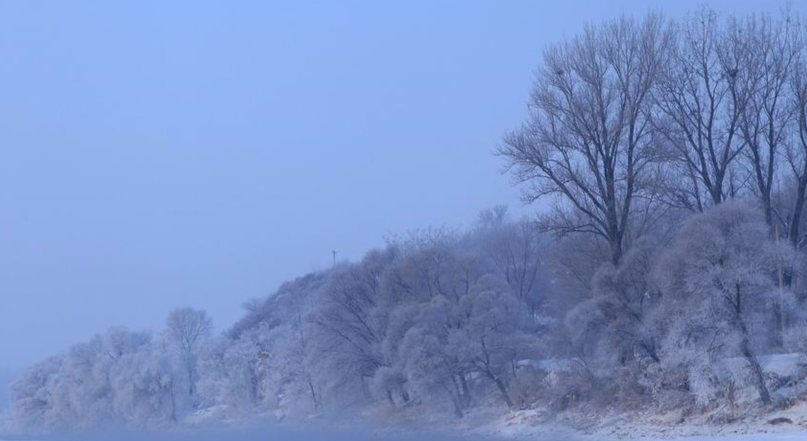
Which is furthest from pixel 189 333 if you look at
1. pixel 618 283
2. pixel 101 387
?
pixel 618 283

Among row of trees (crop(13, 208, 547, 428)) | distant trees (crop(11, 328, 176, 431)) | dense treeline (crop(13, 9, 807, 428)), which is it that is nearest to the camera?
dense treeline (crop(13, 9, 807, 428))

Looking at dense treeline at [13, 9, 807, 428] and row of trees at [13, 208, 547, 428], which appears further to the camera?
row of trees at [13, 208, 547, 428]

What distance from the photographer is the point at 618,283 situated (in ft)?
128

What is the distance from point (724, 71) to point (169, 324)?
151 feet

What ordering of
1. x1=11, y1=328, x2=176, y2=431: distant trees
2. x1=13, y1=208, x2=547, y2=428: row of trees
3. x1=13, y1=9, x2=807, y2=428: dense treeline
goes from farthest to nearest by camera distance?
1. x1=11, y1=328, x2=176, y2=431: distant trees
2. x1=13, y1=208, x2=547, y2=428: row of trees
3. x1=13, y1=9, x2=807, y2=428: dense treeline

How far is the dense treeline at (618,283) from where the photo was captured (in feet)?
108

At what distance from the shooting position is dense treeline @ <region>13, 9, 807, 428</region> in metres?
33.0

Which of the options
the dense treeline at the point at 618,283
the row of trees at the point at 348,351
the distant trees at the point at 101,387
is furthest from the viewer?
the distant trees at the point at 101,387

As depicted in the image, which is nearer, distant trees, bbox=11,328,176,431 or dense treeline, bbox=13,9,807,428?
dense treeline, bbox=13,9,807,428

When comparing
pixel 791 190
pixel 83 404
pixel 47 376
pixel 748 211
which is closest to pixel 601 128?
pixel 748 211

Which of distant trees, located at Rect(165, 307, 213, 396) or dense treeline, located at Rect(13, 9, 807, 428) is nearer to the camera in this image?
dense treeline, located at Rect(13, 9, 807, 428)

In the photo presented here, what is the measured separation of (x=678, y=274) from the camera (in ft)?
112

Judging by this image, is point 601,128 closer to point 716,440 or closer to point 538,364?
point 538,364

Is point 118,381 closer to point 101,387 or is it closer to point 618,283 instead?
point 101,387
